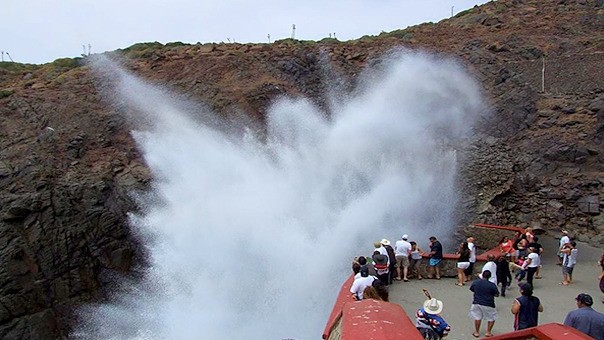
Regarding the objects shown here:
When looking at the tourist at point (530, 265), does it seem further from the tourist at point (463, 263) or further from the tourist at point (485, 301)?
the tourist at point (485, 301)

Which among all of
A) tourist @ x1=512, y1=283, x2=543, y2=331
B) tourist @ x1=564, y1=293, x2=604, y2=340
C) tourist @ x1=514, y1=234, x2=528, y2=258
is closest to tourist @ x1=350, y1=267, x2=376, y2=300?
tourist @ x1=512, y1=283, x2=543, y2=331

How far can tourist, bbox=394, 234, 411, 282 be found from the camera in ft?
37.2

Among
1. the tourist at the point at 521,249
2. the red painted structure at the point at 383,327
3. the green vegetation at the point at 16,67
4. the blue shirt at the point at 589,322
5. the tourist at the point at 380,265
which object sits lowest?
the tourist at the point at 521,249

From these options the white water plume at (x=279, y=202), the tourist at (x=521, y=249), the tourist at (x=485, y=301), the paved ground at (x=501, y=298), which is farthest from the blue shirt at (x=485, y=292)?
A: the white water plume at (x=279, y=202)

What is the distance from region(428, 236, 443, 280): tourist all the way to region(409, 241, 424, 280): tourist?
0.26 m

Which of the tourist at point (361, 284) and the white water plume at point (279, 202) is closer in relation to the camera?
the tourist at point (361, 284)

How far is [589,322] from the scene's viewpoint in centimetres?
594

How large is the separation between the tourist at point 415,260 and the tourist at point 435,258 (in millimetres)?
260

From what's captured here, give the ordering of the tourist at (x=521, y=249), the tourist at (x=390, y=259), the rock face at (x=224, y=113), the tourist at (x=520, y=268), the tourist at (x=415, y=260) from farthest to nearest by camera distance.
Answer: the rock face at (x=224, y=113), the tourist at (x=521, y=249), the tourist at (x=415, y=260), the tourist at (x=520, y=268), the tourist at (x=390, y=259)

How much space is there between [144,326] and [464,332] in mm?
9517

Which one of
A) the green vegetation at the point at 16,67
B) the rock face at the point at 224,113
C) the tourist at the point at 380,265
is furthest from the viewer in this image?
the green vegetation at the point at 16,67

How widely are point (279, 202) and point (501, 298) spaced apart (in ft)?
28.6

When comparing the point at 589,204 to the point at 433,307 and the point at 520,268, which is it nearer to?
the point at 520,268

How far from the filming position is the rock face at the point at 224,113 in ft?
54.0
